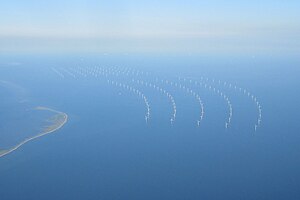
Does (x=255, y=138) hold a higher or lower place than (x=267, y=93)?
lower

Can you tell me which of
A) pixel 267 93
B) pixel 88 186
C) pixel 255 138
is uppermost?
pixel 267 93

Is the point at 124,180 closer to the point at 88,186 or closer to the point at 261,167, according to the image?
the point at 88,186

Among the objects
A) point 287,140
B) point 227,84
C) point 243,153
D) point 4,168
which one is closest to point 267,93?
point 227,84

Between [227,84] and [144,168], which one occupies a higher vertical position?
[227,84]

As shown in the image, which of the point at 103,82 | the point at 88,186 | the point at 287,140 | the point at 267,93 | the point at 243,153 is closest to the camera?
the point at 88,186

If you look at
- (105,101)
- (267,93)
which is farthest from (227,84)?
(105,101)

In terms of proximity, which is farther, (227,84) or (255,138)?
(227,84)

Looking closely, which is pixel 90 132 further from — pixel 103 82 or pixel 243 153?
pixel 103 82

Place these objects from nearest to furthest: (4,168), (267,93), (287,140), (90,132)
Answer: (4,168) → (287,140) → (90,132) → (267,93)

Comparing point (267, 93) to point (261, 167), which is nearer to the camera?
point (261, 167)

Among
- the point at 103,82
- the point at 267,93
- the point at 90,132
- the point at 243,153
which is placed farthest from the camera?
the point at 103,82
